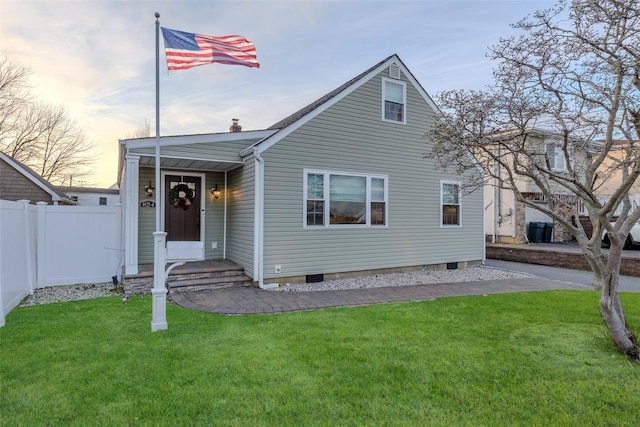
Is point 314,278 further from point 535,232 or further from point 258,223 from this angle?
point 535,232

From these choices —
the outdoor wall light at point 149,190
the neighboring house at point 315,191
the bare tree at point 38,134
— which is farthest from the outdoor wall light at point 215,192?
the bare tree at point 38,134

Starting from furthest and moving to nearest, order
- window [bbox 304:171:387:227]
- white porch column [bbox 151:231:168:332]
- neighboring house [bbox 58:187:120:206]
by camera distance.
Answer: neighboring house [bbox 58:187:120:206] → window [bbox 304:171:387:227] → white porch column [bbox 151:231:168:332]

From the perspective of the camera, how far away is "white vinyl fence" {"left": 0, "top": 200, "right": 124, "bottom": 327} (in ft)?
22.1

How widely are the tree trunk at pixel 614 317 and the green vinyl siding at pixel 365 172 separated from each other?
18.0ft

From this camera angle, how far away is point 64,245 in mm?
8031

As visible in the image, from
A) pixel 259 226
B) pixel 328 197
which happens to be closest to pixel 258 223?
pixel 259 226

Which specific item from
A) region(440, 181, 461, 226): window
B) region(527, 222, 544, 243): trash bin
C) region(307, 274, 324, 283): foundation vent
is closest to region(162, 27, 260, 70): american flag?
region(307, 274, 324, 283): foundation vent

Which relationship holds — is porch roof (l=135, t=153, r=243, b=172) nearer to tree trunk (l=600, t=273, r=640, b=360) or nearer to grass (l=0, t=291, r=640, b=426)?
grass (l=0, t=291, r=640, b=426)

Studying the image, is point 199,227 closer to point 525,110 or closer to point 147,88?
point 147,88

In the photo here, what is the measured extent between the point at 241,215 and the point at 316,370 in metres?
5.75

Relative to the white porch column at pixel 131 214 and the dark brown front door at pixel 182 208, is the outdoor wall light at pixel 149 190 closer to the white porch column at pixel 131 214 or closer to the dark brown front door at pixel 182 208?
the dark brown front door at pixel 182 208

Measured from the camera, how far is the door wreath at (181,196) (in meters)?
9.17

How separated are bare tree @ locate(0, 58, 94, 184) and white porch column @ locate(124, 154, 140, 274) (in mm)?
17894

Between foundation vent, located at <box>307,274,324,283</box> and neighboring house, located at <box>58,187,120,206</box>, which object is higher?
neighboring house, located at <box>58,187,120,206</box>
